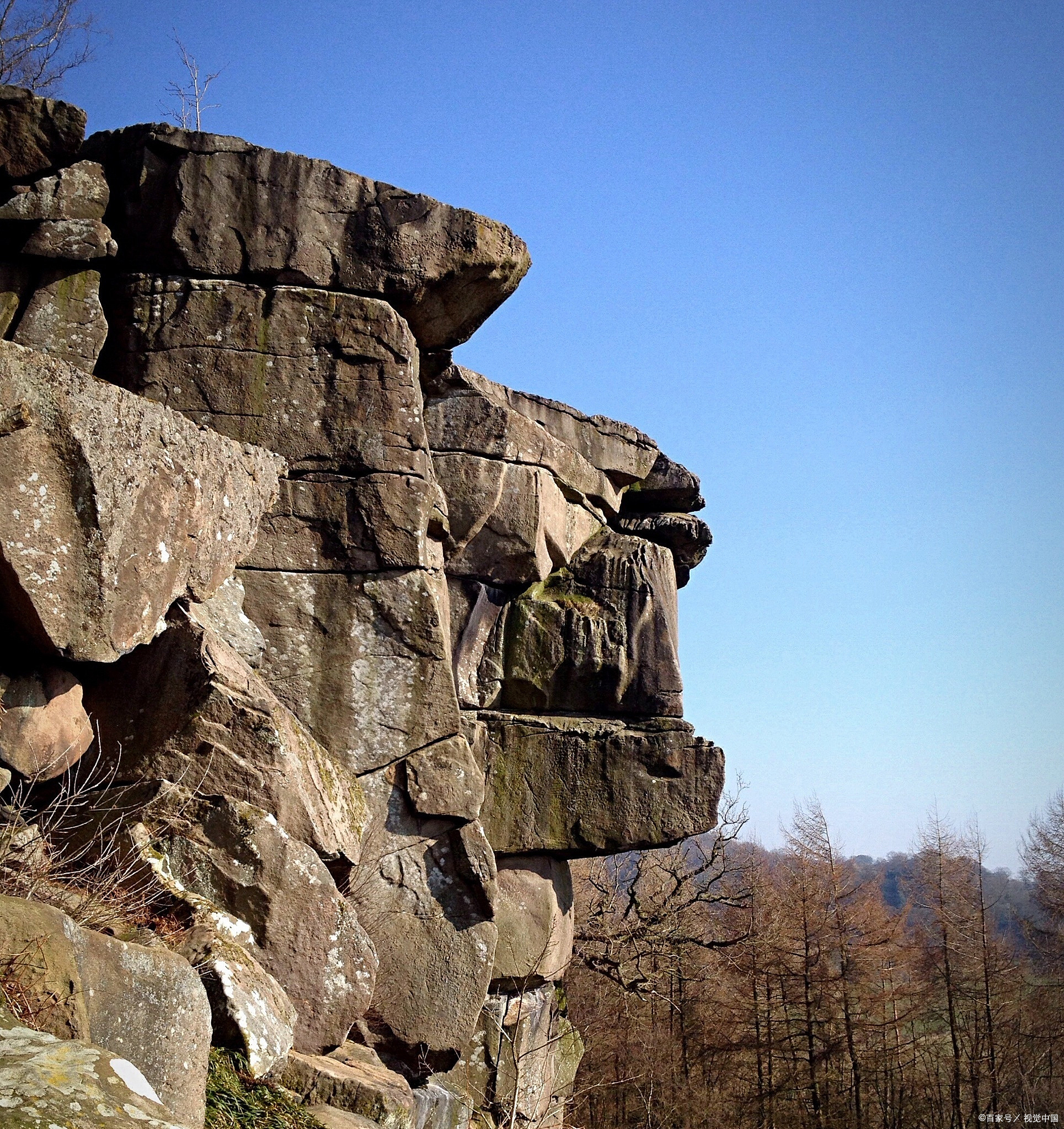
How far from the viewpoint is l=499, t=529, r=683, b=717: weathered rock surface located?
999 centimetres

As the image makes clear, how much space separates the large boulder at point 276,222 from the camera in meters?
7.20

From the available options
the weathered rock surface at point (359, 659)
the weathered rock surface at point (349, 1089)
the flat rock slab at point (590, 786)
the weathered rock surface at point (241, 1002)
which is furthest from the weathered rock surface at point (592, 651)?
the weathered rock surface at point (241, 1002)

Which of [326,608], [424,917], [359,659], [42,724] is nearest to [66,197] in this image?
[326,608]

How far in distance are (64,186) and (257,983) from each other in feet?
16.6

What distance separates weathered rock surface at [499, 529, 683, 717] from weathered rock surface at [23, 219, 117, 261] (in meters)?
4.56

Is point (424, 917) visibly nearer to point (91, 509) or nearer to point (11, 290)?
point (91, 509)

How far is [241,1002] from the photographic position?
441 cm

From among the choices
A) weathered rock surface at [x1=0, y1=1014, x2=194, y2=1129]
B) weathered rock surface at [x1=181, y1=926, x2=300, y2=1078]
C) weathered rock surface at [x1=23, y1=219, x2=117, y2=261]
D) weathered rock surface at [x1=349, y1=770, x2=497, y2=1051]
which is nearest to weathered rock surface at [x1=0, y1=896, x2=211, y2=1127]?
weathered rock surface at [x1=181, y1=926, x2=300, y2=1078]

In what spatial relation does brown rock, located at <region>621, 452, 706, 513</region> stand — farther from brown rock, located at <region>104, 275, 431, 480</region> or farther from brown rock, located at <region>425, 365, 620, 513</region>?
brown rock, located at <region>104, 275, 431, 480</region>

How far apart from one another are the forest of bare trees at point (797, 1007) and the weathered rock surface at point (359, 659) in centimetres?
1045

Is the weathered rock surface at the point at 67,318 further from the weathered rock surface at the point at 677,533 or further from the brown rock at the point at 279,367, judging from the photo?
the weathered rock surface at the point at 677,533

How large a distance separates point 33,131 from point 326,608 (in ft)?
11.3

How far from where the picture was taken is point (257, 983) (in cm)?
464

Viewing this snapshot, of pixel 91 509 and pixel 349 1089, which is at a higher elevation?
pixel 91 509
